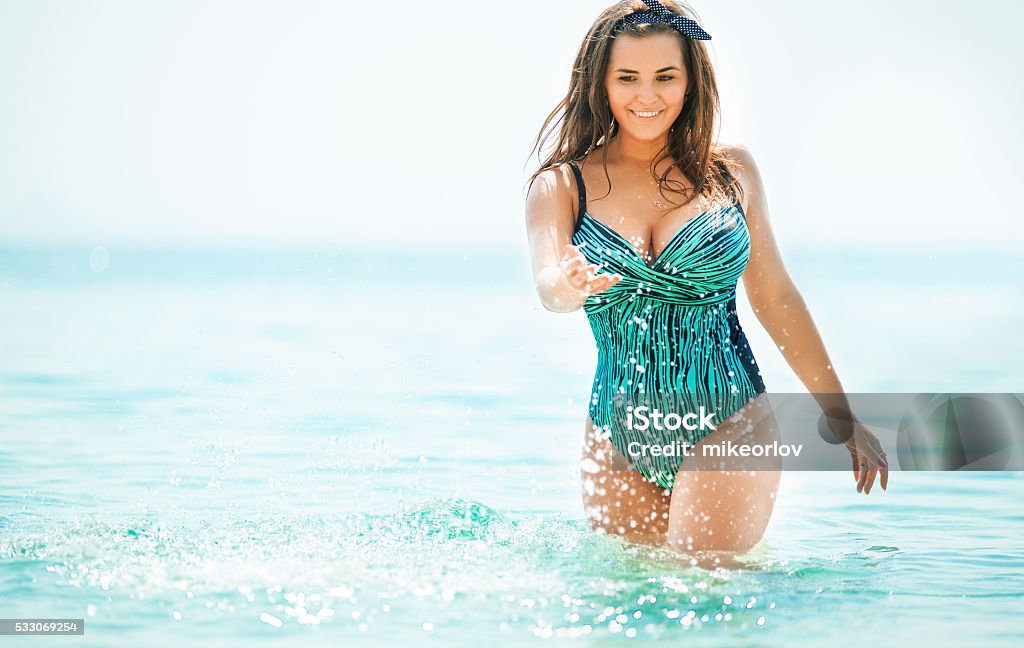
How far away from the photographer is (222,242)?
4191 centimetres

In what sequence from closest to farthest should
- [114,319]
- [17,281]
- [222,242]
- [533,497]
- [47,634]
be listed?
[47,634]
[533,497]
[114,319]
[17,281]
[222,242]

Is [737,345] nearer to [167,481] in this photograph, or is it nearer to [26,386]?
[167,481]

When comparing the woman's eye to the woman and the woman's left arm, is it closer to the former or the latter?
the woman

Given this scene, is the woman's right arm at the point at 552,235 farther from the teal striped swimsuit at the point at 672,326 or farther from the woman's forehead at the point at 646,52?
the woman's forehead at the point at 646,52

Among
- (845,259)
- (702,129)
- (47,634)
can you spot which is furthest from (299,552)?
(845,259)

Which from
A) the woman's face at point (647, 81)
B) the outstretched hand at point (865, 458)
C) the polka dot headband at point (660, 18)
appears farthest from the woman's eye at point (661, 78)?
the outstretched hand at point (865, 458)

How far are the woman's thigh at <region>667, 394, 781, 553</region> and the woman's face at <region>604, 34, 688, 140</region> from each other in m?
0.83

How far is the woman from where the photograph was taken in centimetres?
344

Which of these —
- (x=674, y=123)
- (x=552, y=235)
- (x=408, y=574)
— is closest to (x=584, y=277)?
(x=552, y=235)

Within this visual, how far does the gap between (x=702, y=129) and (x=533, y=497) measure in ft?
8.36

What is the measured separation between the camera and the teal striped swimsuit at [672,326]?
3430 millimetres

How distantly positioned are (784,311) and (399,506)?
1.98 m

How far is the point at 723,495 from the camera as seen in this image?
3.41 m

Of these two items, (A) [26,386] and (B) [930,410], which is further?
(A) [26,386]
